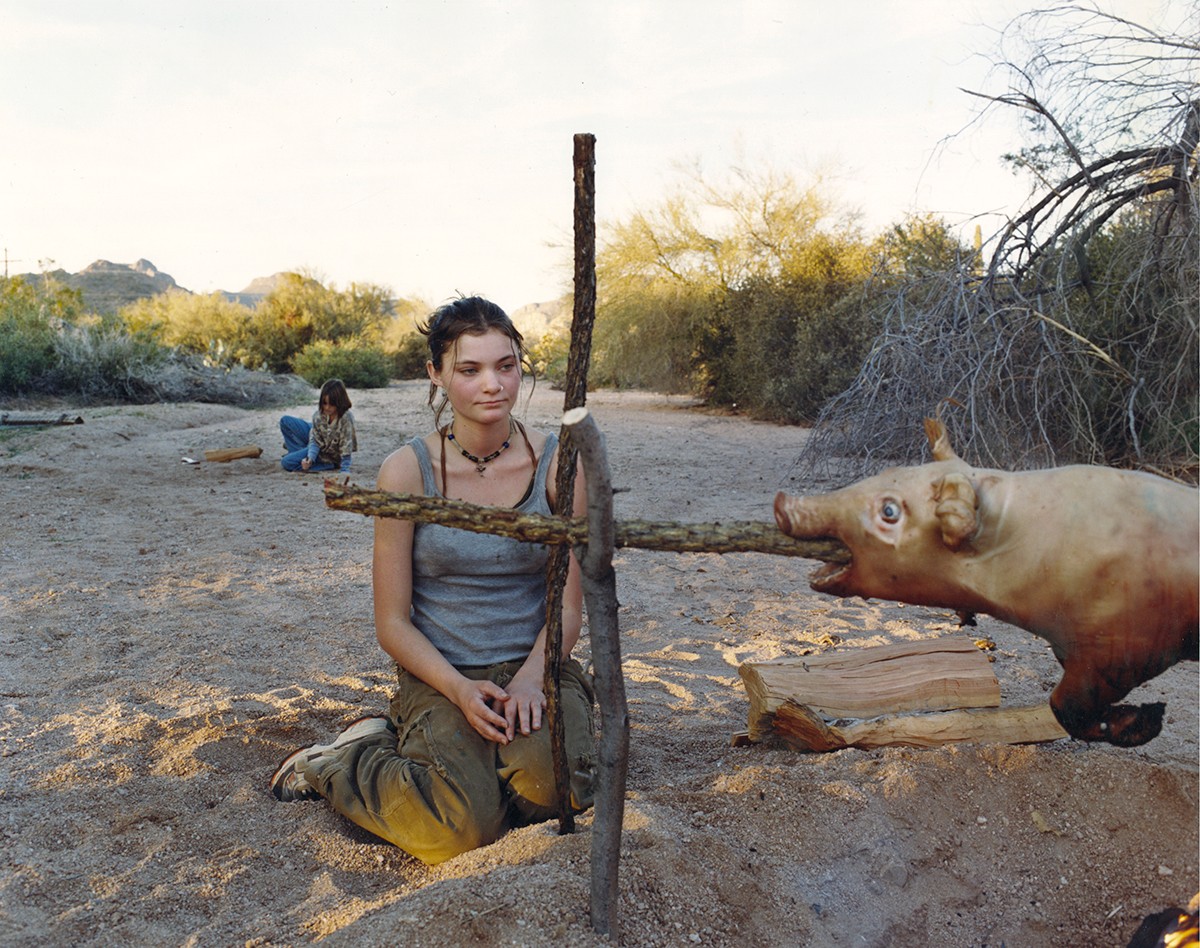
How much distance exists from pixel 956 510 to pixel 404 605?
1726 millimetres

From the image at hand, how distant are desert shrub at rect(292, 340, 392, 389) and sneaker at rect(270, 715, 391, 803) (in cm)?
1919

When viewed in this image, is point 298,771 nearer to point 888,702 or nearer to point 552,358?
point 888,702

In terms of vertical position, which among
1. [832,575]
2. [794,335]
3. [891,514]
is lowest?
[832,575]

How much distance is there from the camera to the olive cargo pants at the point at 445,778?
254 cm

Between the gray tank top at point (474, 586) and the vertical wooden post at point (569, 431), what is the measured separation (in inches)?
20.3

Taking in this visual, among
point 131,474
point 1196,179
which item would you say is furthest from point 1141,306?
point 131,474

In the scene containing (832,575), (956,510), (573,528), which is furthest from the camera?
(573,528)

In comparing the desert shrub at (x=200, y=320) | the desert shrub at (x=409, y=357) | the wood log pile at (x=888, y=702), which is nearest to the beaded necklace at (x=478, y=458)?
the wood log pile at (x=888, y=702)

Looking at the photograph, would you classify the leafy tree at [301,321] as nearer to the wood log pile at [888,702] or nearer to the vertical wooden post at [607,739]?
the wood log pile at [888,702]

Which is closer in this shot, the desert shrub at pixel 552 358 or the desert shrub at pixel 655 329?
the desert shrub at pixel 655 329

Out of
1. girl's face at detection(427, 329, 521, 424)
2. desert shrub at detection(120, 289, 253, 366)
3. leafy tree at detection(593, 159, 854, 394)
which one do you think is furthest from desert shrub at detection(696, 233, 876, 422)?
desert shrub at detection(120, 289, 253, 366)

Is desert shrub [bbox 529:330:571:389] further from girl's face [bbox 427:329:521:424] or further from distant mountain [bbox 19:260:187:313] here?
girl's face [bbox 427:329:521:424]

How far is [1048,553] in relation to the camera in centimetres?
156

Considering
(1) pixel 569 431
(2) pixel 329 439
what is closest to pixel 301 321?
(2) pixel 329 439
